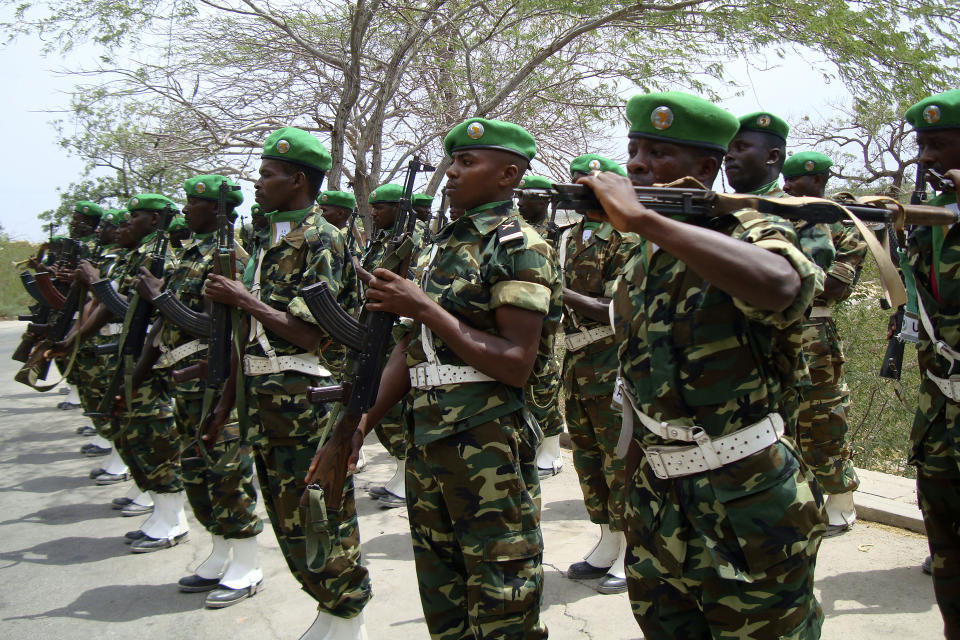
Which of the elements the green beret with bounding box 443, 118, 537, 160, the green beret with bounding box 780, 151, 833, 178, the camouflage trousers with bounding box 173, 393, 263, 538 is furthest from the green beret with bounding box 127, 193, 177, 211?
the green beret with bounding box 780, 151, 833, 178

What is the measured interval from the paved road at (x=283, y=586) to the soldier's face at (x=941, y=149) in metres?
2.31

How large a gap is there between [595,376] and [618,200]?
285 centimetres


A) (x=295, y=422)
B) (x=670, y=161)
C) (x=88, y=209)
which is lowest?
(x=295, y=422)

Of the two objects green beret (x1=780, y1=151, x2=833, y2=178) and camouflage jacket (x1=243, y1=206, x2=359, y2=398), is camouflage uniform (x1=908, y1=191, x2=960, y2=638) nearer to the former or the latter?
green beret (x1=780, y1=151, x2=833, y2=178)

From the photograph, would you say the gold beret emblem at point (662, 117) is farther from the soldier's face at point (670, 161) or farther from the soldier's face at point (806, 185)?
the soldier's face at point (806, 185)

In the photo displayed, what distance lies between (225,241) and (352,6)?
4.37 m

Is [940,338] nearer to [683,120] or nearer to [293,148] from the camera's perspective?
[683,120]

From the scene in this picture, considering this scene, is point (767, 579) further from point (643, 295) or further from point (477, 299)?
point (477, 299)

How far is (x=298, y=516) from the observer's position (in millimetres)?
3768

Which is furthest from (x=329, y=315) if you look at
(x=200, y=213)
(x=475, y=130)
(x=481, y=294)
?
(x=200, y=213)

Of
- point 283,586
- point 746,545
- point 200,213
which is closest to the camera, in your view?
point 746,545

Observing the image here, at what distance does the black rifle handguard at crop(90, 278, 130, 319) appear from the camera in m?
6.36

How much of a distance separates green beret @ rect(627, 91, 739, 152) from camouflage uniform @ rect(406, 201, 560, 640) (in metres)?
0.70

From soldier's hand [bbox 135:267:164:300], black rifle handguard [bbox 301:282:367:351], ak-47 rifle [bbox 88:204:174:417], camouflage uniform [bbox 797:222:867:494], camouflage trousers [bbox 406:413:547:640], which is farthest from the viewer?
ak-47 rifle [bbox 88:204:174:417]
